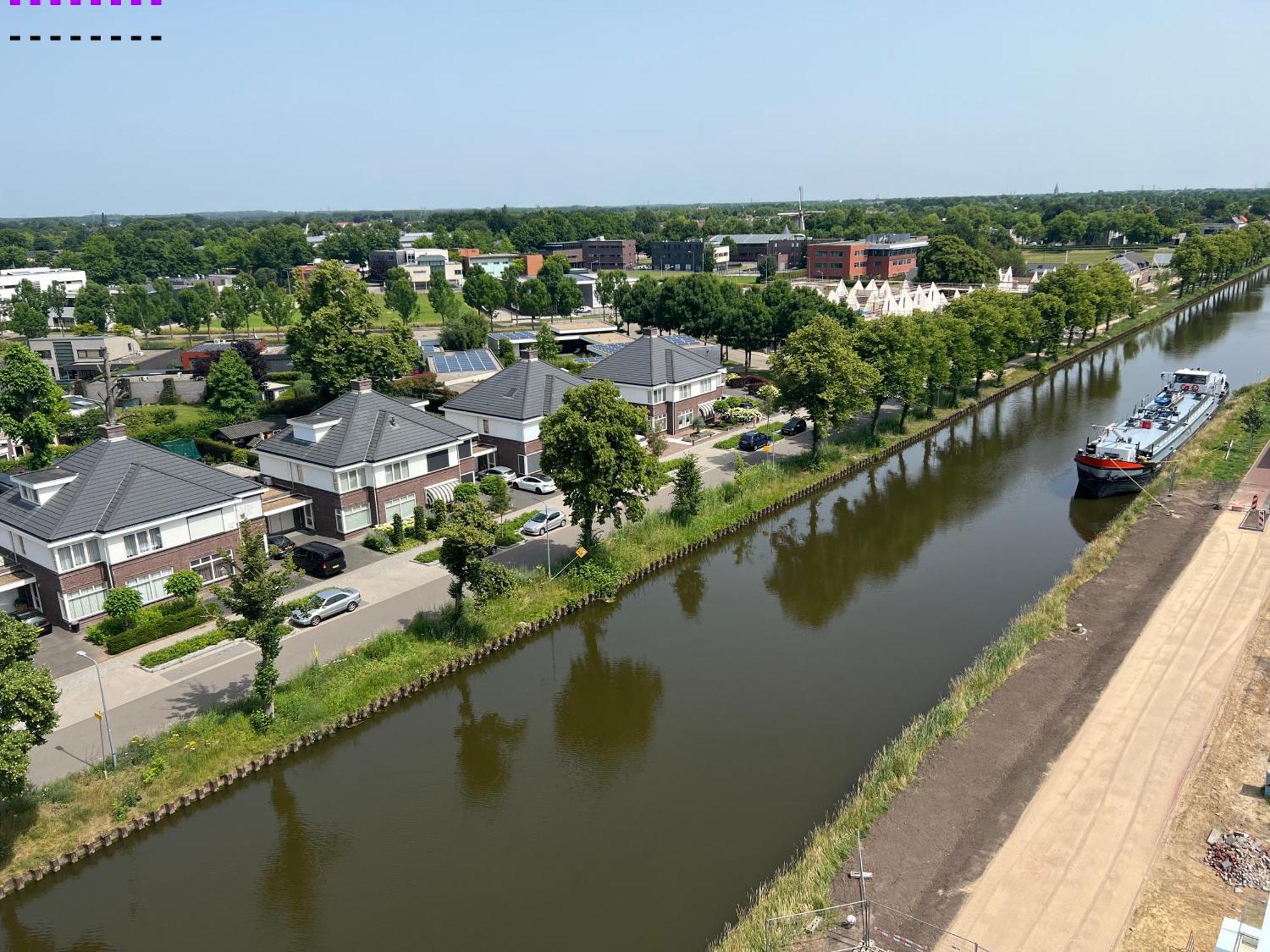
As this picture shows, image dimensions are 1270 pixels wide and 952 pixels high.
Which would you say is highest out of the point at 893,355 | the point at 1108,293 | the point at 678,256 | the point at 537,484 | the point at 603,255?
the point at 603,255

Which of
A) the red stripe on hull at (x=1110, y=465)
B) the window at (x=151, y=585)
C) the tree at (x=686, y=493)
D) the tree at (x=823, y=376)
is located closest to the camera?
the window at (x=151, y=585)

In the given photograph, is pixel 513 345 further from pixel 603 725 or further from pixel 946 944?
pixel 946 944

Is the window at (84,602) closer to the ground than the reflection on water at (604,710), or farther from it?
farther from it

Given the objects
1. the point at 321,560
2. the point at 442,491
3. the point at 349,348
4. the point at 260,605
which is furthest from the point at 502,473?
the point at 260,605

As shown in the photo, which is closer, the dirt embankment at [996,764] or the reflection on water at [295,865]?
the dirt embankment at [996,764]

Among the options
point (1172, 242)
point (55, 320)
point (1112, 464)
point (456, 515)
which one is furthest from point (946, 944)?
point (1172, 242)

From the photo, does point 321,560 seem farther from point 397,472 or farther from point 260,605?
point 260,605

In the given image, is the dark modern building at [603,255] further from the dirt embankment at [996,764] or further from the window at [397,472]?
the dirt embankment at [996,764]

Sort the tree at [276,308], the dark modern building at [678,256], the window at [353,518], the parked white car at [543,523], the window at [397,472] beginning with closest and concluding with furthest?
1. the window at [353,518]
2. the parked white car at [543,523]
3. the window at [397,472]
4. the tree at [276,308]
5. the dark modern building at [678,256]

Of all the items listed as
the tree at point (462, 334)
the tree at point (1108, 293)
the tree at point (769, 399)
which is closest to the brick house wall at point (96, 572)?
the tree at point (769, 399)
